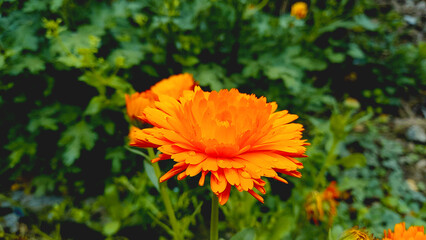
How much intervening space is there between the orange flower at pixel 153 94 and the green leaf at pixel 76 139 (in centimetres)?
70

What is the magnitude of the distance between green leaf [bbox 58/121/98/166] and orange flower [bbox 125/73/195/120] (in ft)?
2.29

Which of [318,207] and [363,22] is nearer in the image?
[318,207]

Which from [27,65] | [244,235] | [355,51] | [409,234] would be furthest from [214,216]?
[355,51]

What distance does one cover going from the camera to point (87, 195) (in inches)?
69.0

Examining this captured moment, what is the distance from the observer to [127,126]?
167 centimetres

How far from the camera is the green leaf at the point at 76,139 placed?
1.45m

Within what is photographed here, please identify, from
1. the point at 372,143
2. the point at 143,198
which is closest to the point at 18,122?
the point at 143,198

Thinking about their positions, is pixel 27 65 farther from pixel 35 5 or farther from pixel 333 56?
pixel 333 56

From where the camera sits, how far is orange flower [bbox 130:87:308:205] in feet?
2.10

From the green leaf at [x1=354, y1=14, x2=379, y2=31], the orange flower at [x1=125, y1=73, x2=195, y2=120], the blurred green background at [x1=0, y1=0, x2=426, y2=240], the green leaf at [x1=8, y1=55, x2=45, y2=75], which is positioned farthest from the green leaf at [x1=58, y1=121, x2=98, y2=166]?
the green leaf at [x1=354, y1=14, x2=379, y2=31]

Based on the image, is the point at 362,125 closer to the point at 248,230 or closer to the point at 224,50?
the point at 224,50

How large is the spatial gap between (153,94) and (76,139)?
83cm

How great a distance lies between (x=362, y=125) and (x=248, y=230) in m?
1.79

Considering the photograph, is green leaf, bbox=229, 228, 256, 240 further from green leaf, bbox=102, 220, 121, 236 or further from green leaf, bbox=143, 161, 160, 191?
green leaf, bbox=102, 220, 121, 236
